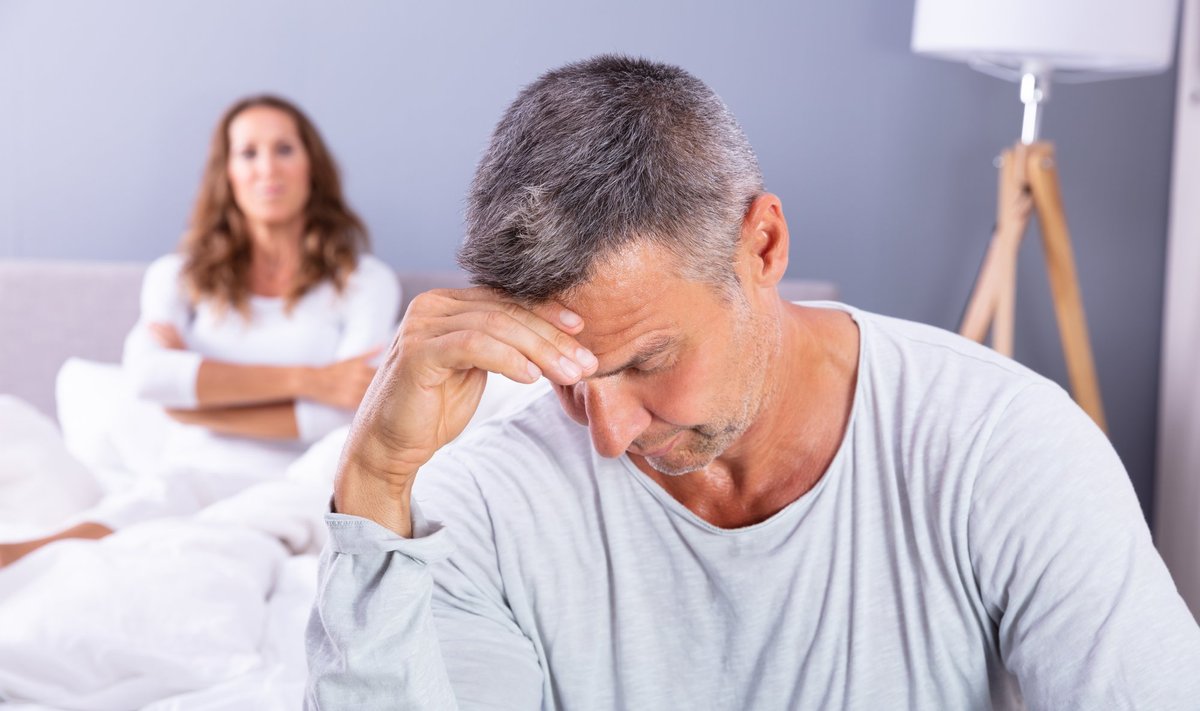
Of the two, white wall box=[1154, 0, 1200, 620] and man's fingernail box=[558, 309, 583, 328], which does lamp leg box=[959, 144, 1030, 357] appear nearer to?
white wall box=[1154, 0, 1200, 620]

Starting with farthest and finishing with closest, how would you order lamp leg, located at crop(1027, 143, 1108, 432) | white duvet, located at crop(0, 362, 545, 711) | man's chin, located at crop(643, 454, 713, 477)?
lamp leg, located at crop(1027, 143, 1108, 432) → white duvet, located at crop(0, 362, 545, 711) → man's chin, located at crop(643, 454, 713, 477)

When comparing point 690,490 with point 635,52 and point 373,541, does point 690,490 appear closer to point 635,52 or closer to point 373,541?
point 373,541

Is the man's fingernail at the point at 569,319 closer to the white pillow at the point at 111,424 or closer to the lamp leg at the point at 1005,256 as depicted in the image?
the lamp leg at the point at 1005,256

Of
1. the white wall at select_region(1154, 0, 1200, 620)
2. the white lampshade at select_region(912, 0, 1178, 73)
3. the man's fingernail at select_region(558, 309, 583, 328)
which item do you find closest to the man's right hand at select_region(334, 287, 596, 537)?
the man's fingernail at select_region(558, 309, 583, 328)

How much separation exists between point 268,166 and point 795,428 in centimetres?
191

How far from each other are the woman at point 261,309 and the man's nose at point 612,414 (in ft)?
5.02

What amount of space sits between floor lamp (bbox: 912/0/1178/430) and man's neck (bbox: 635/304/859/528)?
1433mm

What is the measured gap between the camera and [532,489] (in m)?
1.11

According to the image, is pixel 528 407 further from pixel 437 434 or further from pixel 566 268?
pixel 566 268

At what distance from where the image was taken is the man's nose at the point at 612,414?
95 cm

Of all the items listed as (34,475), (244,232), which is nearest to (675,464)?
(34,475)

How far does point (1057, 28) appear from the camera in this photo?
2291mm

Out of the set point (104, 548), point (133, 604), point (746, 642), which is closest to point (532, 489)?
point (746, 642)

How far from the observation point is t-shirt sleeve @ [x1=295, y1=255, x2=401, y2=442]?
2504 mm
